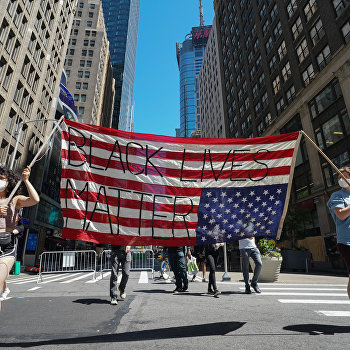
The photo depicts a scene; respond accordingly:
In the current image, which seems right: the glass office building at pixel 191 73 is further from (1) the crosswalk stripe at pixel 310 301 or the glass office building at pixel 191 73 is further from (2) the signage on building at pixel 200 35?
(1) the crosswalk stripe at pixel 310 301

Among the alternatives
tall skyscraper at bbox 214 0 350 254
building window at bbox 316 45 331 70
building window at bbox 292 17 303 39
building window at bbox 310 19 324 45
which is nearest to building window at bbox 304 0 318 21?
tall skyscraper at bbox 214 0 350 254

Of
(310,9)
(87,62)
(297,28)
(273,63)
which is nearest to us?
(310,9)

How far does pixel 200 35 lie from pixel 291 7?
6388 inches

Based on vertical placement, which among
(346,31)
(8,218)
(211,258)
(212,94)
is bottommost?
(211,258)

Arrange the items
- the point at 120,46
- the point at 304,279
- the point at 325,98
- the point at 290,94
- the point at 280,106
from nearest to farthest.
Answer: the point at 304,279, the point at 325,98, the point at 290,94, the point at 280,106, the point at 120,46

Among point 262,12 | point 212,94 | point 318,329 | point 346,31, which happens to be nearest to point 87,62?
point 212,94

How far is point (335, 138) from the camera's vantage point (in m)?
25.6

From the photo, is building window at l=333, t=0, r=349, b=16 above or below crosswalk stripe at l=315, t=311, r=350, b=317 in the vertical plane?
above

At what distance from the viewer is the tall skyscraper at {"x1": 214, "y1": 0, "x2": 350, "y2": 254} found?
2512cm

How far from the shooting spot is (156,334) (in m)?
3.46

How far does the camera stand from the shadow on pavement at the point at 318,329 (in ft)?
11.6

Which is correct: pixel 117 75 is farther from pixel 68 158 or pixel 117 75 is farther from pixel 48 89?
pixel 68 158

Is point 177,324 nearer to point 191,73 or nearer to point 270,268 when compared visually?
point 270,268

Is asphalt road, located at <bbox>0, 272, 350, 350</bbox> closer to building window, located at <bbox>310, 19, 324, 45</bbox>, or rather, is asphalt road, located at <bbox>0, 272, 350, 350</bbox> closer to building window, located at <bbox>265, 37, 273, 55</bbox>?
building window, located at <bbox>310, 19, 324, 45</bbox>
